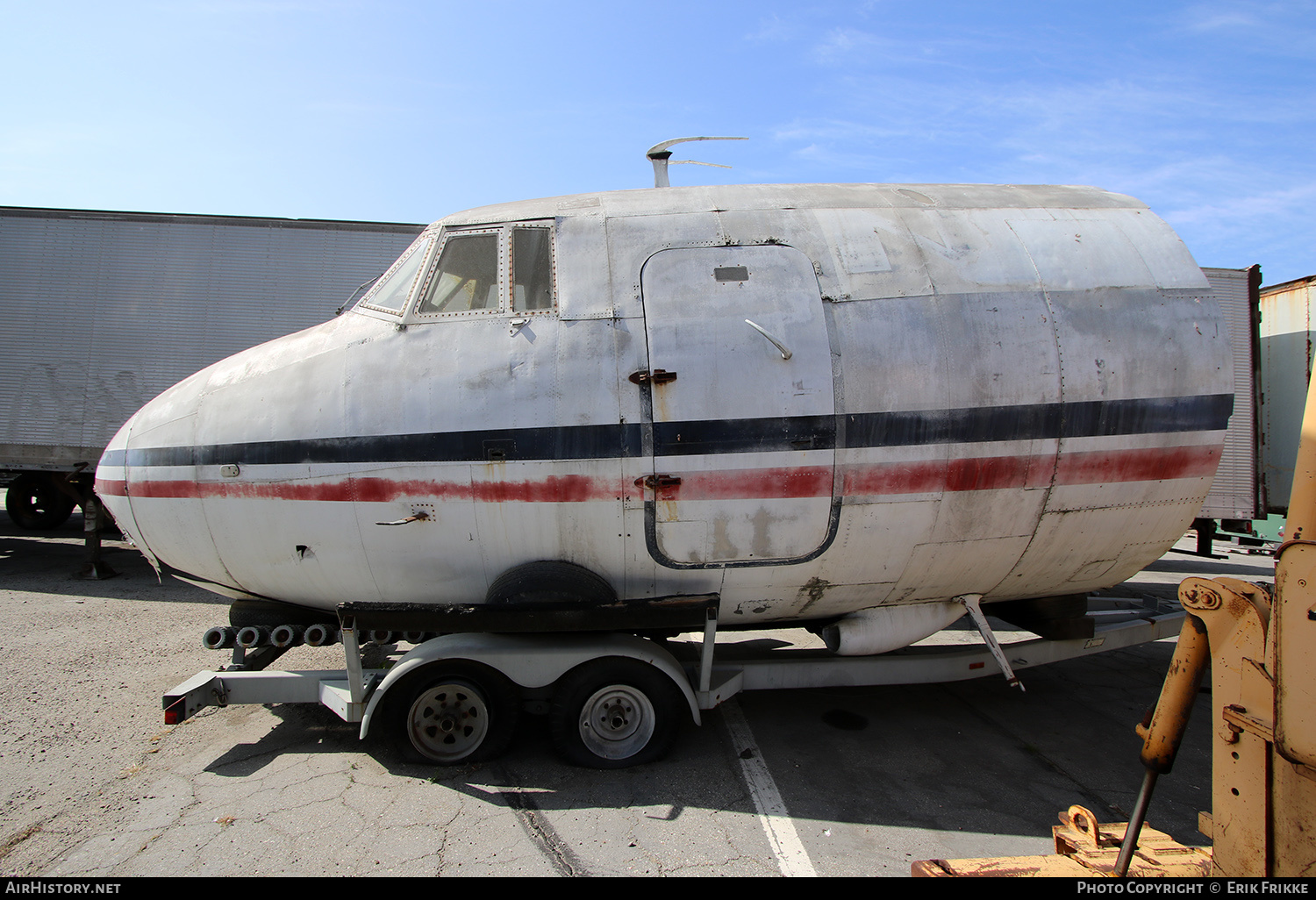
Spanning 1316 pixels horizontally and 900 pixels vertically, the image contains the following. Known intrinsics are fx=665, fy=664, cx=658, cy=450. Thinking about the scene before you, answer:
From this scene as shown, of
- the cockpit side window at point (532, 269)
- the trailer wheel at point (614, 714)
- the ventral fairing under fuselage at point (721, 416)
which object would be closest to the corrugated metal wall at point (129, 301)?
the ventral fairing under fuselage at point (721, 416)

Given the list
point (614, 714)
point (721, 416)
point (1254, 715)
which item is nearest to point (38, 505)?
point (614, 714)

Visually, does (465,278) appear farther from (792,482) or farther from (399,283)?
(792,482)

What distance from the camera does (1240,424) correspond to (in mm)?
5488

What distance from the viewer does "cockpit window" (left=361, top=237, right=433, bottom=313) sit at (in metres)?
4.89

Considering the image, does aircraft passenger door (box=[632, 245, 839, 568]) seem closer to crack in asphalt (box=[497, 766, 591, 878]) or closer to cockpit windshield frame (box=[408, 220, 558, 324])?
cockpit windshield frame (box=[408, 220, 558, 324])

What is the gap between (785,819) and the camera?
4109 mm

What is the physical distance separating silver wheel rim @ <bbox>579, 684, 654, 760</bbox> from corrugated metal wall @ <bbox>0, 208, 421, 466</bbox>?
826 centimetres

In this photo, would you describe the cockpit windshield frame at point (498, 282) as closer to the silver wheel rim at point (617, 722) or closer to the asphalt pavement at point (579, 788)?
the silver wheel rim at point (617, 722)

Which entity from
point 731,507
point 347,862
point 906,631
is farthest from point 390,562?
point 906,631

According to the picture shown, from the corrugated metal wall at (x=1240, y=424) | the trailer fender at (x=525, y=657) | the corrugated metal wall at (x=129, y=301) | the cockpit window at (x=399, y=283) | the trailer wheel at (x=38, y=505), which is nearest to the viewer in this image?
the trailer fender at (x=525, y=657)

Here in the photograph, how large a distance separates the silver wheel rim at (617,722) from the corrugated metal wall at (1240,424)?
4.87m

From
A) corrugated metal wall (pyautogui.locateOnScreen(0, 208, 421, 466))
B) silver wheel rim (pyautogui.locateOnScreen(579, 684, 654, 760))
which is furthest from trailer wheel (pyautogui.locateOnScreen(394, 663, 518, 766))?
corrugated metal wall (pyautogui.locateOnScreen(0, 208, 421, 466))

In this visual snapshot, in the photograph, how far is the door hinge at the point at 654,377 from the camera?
14.5 ft

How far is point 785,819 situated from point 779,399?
2643 mm
